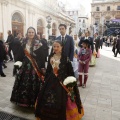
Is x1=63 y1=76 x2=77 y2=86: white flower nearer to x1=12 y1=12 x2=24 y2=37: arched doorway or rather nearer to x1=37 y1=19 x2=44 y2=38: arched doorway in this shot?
x1=12 y1=12 x2=24 y2=37: arched doorway

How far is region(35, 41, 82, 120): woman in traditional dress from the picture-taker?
2846 mm

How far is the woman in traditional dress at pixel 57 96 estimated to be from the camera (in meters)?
2.85

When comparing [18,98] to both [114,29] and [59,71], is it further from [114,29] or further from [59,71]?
[114,29]

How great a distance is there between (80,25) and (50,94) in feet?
211

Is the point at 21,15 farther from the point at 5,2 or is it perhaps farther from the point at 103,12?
the point at 103,12

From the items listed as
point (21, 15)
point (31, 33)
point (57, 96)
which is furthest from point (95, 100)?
point (21, 15)

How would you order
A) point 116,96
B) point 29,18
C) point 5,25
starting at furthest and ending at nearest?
point 29,18 → point 5,25 → point 116,96

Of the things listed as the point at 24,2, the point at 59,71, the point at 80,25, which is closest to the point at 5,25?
the point at 24,2

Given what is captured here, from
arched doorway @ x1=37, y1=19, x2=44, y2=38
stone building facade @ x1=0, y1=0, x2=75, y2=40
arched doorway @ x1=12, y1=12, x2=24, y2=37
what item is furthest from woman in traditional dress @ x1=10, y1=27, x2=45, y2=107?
arched doorway @ x1=37, y1=19, x2=44, y2=38

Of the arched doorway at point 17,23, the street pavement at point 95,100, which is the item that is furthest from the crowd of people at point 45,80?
the arched doorway at point 17,23

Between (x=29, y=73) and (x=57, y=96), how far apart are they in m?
0.89

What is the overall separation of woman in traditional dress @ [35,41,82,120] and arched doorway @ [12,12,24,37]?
13548mm

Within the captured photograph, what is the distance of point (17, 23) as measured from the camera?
54.7 feet

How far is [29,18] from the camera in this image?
60.2 ft
